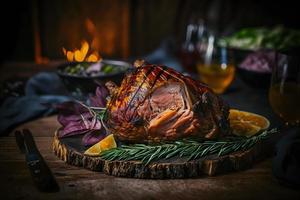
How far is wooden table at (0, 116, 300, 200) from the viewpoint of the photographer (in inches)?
76.0

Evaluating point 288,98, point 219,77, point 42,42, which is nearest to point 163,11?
point 42,42

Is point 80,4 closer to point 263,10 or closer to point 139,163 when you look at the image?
point 263,10

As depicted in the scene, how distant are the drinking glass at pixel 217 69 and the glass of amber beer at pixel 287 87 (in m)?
0.81

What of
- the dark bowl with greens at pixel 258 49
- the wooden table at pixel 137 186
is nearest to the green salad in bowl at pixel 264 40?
the dark bowl with greens at pixel 258 49

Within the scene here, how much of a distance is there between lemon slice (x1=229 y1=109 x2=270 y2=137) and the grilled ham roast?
7.5 inches

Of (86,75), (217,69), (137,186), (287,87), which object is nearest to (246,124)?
(287,87)

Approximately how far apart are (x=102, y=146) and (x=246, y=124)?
0.85 m

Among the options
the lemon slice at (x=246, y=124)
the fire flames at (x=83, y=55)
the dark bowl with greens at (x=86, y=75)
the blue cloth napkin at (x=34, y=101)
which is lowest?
the blue cloth napkin at (x=34, y=101)

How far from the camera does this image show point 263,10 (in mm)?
6473

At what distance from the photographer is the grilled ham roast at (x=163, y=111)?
2182 mm

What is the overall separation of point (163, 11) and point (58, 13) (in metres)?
1.46

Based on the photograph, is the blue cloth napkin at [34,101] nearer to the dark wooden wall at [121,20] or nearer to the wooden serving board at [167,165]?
the wooden serving board at [167,165]

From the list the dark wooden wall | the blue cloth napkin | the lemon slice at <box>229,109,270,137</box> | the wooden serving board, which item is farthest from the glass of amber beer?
the dark wooden wall

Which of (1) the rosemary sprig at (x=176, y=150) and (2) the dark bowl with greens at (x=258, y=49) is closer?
(1) the rosemary sprig at (x=176, y=150)
